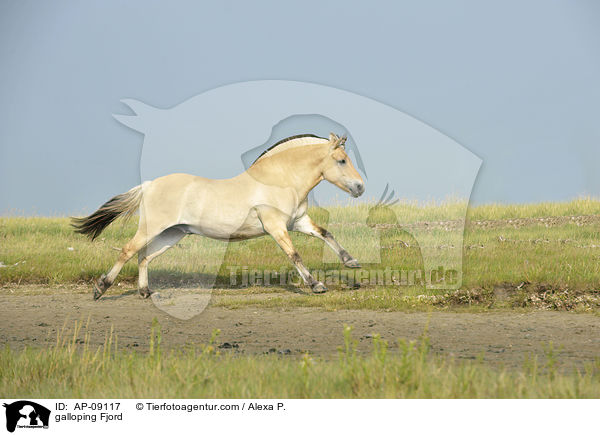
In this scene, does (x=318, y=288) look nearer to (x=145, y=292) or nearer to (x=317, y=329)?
(x=317, y=329)

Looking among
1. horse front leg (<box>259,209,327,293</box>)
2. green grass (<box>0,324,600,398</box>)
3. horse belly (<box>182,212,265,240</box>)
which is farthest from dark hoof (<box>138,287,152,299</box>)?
green grass (<box>0,324,600,398</box>)

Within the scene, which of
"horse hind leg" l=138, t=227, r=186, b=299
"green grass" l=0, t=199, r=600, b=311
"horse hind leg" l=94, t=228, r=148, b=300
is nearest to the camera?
"green grass" l=0, t=199, r=600, b=311

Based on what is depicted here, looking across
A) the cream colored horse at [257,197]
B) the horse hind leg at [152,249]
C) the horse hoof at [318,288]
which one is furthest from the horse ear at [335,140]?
the horse hind leg at [152,249]

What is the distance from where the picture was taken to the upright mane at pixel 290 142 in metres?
10.6

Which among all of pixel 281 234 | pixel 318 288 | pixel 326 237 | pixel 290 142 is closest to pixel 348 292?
pixel 318 288

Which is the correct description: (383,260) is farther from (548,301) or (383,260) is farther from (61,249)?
(61,249)

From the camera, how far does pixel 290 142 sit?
1062 cm

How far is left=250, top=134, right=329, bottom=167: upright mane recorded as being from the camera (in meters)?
10.6

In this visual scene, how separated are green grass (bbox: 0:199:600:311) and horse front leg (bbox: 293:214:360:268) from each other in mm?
560

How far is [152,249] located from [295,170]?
2864 mm

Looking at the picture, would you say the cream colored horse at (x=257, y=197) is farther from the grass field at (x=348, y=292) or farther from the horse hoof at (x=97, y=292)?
the grass field at (x=348, y=292)

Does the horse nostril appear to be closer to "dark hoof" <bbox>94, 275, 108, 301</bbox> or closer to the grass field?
the grass field

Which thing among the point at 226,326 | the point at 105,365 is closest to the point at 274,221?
the point at 226,326
